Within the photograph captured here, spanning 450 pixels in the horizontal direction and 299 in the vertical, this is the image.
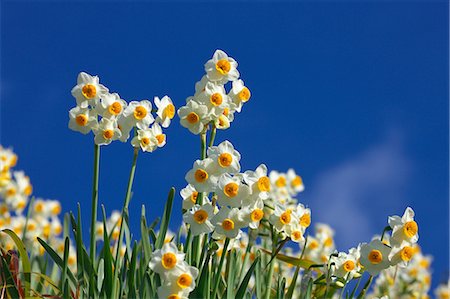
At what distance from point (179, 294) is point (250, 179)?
1.48 feet

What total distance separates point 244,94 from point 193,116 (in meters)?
0.21

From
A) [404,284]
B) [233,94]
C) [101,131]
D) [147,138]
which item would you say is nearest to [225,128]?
[233,94]

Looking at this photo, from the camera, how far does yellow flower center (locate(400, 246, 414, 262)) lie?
2156 millimetres

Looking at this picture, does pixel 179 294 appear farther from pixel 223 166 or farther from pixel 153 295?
pixel 223 166

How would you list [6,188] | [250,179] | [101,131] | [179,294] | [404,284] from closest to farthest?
1. [179,294]
2. [250,179]
3. [101,131]
4. [6,188]
5. [404,284]

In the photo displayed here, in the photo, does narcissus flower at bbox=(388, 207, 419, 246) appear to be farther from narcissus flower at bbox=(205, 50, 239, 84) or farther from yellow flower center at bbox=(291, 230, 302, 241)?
narcissus flower at bbox=(205, 50, 239, 84)

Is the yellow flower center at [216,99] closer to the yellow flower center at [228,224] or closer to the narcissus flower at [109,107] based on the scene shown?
the narcissus flower at [109,107]

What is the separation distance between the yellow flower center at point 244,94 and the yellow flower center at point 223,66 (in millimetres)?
95

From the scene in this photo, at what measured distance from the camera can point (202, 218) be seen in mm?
2123

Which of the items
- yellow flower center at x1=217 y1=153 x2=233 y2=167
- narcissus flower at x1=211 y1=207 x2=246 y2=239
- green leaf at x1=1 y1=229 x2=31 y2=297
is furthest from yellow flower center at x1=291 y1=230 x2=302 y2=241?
green leaf at x1=1 y1=229 x2=31 y2=297

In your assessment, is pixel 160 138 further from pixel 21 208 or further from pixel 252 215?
pixel 21 208

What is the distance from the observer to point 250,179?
2105mm

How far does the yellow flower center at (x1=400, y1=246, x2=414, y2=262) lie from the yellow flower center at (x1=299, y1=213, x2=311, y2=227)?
41cm

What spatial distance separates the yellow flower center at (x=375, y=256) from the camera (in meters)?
2.20
